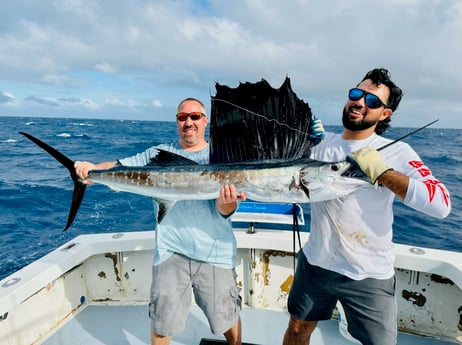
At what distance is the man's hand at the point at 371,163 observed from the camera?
1.43 meters

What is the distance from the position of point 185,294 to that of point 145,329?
93 cm

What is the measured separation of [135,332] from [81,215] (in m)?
5.50

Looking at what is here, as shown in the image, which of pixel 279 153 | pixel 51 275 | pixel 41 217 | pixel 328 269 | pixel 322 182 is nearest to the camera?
pixel 322 182

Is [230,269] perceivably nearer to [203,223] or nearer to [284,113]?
[203,223]

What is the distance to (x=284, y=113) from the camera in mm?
1915

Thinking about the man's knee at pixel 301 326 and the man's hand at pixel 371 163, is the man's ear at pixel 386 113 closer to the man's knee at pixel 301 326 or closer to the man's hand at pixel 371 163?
the man's hand at pixel 371 163

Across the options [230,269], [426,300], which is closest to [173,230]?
[230,269]

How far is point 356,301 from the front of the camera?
167 cm

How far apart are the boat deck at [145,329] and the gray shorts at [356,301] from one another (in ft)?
2.53

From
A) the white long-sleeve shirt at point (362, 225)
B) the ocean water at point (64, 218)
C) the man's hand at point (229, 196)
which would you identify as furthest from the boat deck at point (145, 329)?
the ocean water at point (64, 218)

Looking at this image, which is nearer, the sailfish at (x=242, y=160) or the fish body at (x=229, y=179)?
the fish body at (x=229, y=179)

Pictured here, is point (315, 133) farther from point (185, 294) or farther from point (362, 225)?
point (185, 294)

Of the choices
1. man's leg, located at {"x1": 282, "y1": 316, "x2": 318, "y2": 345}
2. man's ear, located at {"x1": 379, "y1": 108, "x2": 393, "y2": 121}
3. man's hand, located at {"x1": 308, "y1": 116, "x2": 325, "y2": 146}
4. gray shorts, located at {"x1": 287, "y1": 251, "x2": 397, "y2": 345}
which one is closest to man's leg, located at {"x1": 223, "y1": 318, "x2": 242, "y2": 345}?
man's leg, located at {"x1": 282, "y1": 316, "x2": 318, "y2": 345}

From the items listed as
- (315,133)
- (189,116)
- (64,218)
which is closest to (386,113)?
(315,133)
